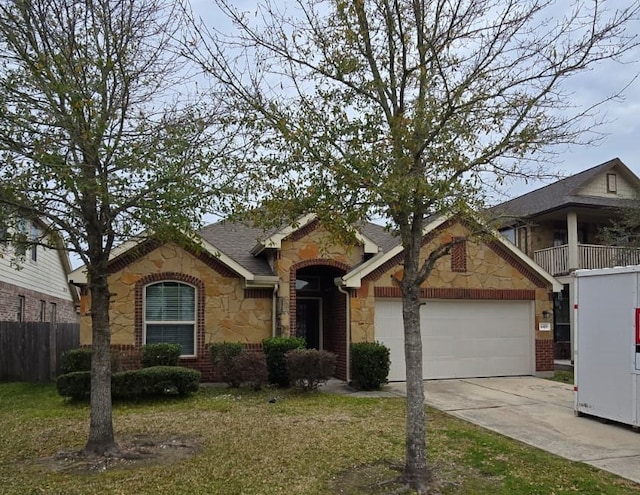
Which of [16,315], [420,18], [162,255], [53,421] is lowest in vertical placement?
[53,421]

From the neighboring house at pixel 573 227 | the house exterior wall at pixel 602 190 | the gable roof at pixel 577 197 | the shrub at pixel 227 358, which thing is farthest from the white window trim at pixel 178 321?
the house exterior wall at pixel 602 190

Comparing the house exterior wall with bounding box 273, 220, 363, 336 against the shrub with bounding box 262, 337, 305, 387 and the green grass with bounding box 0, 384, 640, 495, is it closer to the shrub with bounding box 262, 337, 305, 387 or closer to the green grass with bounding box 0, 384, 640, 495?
the shrub with bounding box 262, 337, 305, 387

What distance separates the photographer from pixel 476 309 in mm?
15281

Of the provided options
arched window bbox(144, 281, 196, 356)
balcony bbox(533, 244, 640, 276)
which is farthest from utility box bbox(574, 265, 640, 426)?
balcony bbox(533, 244, 640, 276)

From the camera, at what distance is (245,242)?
1667 cm

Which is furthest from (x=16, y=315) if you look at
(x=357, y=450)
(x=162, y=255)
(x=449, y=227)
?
(x=357, y=450)

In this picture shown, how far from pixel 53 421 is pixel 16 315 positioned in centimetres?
1148

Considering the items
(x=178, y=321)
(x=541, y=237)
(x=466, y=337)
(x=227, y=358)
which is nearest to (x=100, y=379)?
(x=227, y=358)

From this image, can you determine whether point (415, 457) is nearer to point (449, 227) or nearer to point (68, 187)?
point (68, 187)

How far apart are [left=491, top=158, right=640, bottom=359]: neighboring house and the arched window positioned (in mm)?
11515

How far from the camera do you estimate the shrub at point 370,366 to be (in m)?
12.9

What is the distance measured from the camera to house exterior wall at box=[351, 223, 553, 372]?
14.0m

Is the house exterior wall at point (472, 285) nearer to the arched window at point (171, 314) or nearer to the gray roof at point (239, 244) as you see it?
the gray roof at point (239, 244)

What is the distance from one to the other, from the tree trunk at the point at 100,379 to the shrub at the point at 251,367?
5029mm
